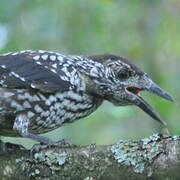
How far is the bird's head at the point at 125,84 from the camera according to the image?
4797mm

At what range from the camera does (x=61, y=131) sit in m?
6.23

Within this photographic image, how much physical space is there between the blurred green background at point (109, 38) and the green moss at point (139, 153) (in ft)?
5.73

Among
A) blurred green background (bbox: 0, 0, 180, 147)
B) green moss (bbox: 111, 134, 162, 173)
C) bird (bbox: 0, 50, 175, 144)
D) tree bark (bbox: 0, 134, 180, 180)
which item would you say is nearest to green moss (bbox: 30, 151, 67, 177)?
tree bark (bbox: 0, 134, 180, 180)

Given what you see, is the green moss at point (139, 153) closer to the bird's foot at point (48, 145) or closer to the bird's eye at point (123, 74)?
the bird's foot at point (48, 145)

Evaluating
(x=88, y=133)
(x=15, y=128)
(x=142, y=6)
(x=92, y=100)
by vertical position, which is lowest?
(x=15, y=128)

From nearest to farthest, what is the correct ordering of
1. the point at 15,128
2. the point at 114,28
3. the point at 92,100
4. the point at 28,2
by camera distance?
the point at 15,128
the point at 92,100
the point at 28,2
the point at 114,28

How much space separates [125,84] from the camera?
15.8 feet

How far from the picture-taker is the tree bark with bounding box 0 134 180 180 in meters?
3.62

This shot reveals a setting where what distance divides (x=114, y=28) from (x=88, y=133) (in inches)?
47.0

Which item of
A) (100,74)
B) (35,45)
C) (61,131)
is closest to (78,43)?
(35,45)

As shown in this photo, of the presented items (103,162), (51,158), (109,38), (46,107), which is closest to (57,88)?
(46,107)

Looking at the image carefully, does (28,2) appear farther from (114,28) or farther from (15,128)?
(15,128)

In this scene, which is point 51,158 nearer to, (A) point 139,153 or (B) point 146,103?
(A) point 139,153

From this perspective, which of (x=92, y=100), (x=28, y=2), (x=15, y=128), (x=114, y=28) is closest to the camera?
(x=15, y=128)
